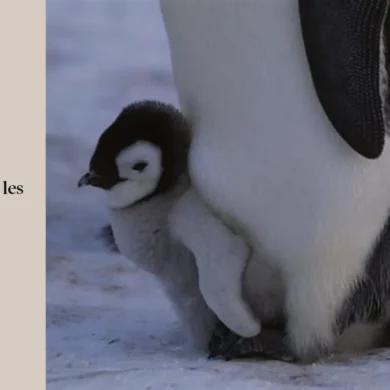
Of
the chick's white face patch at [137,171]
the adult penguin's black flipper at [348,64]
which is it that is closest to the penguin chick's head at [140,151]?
the chick's white face patch at [137,171]

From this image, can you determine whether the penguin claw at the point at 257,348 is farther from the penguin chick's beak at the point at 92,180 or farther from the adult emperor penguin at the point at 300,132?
the penguin chick's beak at the point at 92,180

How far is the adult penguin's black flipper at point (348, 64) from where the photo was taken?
0.94 meters

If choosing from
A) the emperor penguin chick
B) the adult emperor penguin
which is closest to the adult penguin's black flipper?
the adult emperor penguin

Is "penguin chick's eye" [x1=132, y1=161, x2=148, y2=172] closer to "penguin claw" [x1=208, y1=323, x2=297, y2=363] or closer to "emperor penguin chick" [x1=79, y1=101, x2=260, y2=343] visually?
"emperor penguin chick" [x1=79, y1=101, x2=260, y2=343]

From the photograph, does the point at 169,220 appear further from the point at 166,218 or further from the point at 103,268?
the point at 103,268

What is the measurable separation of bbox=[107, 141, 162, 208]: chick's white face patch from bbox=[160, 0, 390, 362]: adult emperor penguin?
0.05 metres

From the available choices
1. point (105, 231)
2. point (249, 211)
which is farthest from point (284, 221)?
point (105, 231)

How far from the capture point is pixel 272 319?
1072 millimetres

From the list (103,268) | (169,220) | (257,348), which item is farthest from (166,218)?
(103,268)

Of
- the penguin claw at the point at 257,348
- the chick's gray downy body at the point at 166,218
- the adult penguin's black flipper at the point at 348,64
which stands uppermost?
the adult penguin's black flipper at the point at 348,64
